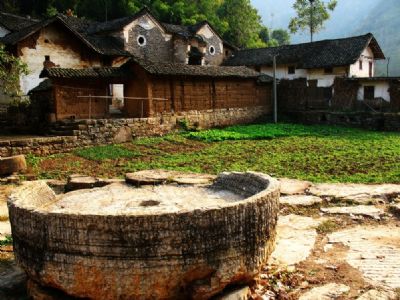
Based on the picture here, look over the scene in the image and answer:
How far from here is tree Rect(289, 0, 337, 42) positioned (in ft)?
139

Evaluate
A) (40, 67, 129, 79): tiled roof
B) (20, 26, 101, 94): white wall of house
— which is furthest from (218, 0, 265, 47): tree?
(40, 67, 129, 79): tiled roof

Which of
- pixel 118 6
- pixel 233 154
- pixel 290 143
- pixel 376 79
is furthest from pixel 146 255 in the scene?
pixel 118 6

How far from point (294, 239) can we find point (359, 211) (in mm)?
1804

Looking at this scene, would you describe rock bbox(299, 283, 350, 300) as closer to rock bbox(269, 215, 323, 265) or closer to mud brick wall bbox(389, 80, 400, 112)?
rock bbox(269, 215, 323, 265)

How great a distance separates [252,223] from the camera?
4383 millimetres

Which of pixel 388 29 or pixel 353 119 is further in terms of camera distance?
pixel 388 29

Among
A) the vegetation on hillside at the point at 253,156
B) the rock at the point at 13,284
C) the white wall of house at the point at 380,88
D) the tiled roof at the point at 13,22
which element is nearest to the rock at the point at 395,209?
the vegetation on hillside at the point at 253,156

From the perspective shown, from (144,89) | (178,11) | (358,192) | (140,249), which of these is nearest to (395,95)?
(144,89)

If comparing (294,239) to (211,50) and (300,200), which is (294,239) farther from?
(211,50)

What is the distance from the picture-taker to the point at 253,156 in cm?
1366

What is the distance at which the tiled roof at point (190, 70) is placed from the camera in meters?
18.4

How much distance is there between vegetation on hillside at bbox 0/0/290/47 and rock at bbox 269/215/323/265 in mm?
32871

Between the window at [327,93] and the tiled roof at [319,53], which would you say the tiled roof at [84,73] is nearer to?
the window at [327,93]

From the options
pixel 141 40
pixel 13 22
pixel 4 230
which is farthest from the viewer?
pixel 141 40
